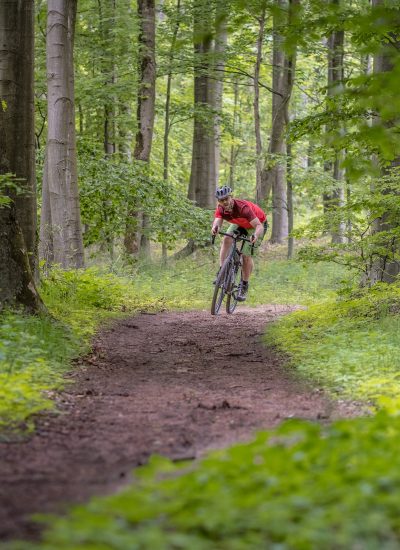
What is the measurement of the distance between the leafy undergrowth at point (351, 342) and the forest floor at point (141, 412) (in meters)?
0.26

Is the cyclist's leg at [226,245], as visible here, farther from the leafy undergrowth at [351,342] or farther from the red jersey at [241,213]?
the leafy undergrowth at [351,342]

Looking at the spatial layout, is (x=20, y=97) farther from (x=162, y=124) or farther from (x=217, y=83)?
(x=162, y=124)

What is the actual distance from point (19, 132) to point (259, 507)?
7.99m

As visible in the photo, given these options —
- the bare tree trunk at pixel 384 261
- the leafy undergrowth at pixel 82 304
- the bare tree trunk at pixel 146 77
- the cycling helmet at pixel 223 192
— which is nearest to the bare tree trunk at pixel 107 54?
the bare tree trunk at pixel 146 77

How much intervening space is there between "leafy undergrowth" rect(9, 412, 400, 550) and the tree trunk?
32.2 ft

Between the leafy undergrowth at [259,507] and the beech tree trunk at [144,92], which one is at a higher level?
the beech tree trunk at [144,92]

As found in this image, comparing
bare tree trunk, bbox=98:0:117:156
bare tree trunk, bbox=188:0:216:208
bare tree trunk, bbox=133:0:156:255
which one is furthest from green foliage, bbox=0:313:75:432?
bare tree trunk, bbox=188:0:216:208

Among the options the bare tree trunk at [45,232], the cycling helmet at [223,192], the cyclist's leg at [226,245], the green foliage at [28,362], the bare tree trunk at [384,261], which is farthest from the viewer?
the bare tree trunk at [45,232]

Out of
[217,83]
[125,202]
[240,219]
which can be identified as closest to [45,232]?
[125,202]

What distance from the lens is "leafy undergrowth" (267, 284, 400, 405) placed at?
6.29 meters

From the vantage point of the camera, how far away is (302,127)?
Result: 948cm

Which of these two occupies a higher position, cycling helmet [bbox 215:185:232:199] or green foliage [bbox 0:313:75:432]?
cycling helmet [bbox 215:185:232:199]

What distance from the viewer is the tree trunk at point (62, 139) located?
12.4 meters

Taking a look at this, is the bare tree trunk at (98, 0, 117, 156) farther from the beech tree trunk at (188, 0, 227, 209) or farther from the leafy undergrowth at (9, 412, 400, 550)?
the leafy undergrowth at (9, 412, 400, 550)
